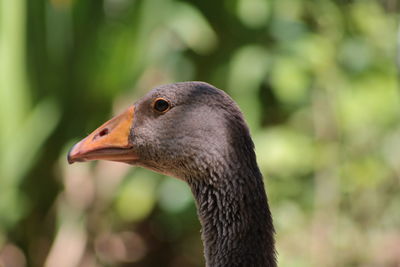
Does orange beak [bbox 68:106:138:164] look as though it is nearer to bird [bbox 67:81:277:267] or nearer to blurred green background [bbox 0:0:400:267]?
bird [bbox 67:81:277:267]

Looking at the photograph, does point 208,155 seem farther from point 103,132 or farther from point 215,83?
point 215,83

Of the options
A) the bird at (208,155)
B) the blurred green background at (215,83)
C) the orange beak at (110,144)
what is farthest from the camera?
the blurred green background at (215,83)

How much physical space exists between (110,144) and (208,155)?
0.36 metres

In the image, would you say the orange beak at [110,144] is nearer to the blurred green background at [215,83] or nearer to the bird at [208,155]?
the bird at [208,155]

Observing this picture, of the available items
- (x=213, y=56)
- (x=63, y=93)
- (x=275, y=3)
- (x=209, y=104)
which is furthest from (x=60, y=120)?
(x=209, y=104)

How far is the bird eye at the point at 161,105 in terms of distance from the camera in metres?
2.77

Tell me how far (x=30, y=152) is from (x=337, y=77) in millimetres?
1865

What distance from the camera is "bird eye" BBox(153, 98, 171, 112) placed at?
109 inches

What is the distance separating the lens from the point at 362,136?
4.69 meters

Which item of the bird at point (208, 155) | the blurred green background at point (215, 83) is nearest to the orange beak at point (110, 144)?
the bird at point (208, 155)

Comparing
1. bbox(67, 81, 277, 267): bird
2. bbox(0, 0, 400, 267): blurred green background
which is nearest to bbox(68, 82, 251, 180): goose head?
bbox(67, 81, 277, 267): bird

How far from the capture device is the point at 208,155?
8.75ft

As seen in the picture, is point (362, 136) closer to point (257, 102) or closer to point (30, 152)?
point (257, 102)

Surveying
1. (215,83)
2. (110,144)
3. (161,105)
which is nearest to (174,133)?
(161,105)
